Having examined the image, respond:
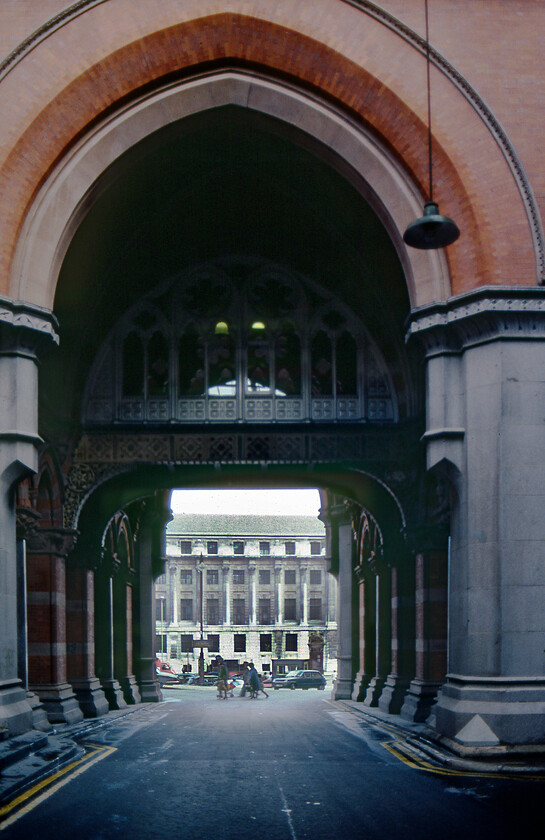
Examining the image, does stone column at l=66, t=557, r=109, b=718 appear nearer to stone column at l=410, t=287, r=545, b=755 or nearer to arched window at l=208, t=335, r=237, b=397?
arched window at l=208, t=335, r=237, b=397

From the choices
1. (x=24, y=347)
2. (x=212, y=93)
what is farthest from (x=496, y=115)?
(x=24, y=347)

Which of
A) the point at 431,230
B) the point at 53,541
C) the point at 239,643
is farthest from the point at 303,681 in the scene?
the point at 431,230

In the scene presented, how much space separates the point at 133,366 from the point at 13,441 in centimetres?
636

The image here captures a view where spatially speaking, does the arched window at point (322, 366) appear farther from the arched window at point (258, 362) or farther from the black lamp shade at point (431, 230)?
the black lamp shade at point (431, 230)

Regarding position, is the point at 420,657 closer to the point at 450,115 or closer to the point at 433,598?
the point at 433,598

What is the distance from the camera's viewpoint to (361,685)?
27.0 meters

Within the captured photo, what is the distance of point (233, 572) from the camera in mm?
89438

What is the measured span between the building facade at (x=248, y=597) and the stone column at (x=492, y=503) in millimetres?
74333

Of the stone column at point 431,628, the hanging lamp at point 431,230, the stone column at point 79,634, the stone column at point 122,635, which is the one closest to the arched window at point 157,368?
the stone column at point 79,634

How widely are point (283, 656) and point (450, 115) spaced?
76.5m

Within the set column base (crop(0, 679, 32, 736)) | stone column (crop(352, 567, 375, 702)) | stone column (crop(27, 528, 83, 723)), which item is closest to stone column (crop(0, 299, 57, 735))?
column base (crop(0, 679, 32, 736))

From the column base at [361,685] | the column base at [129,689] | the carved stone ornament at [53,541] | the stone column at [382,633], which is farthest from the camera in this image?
the column base at [129,689]

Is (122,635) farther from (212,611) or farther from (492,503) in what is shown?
(212,611)

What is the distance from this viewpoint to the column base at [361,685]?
2666 cm
